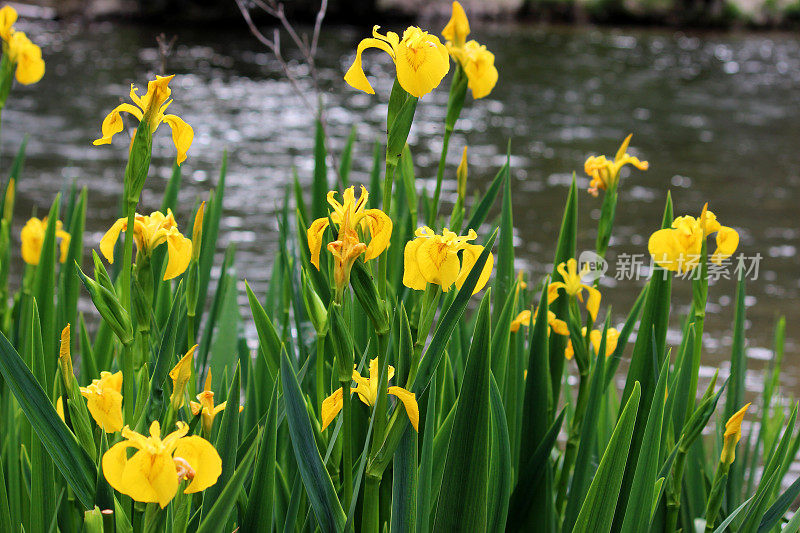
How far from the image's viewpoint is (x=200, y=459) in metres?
0.52

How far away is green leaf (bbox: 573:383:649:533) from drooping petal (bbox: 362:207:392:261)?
0.79ft

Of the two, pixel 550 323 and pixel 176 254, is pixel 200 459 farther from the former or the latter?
pixel 550 323

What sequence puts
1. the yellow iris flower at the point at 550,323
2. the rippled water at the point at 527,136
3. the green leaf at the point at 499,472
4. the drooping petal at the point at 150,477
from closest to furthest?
the drooping petal at the point at 150,477, the green leaf at the point at 499,472, the yellow iris flower at the point at 550,323, the rippled water at the point at 527,136

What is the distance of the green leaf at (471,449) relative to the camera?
2.08 ft

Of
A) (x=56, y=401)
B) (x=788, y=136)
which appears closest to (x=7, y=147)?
(x=56, y=401)

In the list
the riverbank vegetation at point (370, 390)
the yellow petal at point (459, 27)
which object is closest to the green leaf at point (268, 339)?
the riverbank vegetation at point (370, 390)

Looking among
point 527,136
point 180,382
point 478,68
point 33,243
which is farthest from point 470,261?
point 527,136

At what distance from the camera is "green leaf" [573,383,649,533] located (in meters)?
0.67

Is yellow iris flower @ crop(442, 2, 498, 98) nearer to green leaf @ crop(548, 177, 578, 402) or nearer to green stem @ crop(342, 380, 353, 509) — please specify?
green leaf @ crop(548, 177, 578, 402)

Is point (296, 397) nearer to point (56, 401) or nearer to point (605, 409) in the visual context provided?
point (56, 401)

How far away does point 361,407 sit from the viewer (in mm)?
762

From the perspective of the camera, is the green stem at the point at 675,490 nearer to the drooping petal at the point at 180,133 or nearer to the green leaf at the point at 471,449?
the green leaf at the point at 471,449

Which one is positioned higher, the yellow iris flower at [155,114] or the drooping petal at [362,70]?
the drooping petal at [362,70]

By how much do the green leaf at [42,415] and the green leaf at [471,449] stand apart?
29 cm
